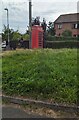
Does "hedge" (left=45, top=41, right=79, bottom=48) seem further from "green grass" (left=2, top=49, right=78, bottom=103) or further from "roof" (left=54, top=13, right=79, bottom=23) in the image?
"roof" (left=54, top=13, right=79, bottom=23)

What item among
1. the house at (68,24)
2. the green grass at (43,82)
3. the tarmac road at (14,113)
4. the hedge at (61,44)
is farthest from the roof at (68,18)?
the tarmac road at (14,113)

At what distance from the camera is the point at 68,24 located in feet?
169

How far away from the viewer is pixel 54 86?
5.04 meters

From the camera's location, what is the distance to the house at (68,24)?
1963 inches

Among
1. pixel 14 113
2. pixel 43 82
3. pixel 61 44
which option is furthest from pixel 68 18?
pixel 14 113

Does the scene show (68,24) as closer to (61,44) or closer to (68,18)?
(68,18)

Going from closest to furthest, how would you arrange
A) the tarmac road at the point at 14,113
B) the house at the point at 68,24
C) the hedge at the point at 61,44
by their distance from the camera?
the tarmac road at the point at 14,113, the hedge at the point at 61,44, the house at the point at 68,24

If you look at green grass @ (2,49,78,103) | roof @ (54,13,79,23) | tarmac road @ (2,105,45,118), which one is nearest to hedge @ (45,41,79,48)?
green grass @ (2,49,78,103)

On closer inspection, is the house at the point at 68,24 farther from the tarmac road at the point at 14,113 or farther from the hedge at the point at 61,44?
the tarmac road at the point at 14,113

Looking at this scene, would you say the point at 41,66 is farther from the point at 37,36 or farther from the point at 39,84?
the point at 37,36

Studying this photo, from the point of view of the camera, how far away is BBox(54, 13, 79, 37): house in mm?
49859

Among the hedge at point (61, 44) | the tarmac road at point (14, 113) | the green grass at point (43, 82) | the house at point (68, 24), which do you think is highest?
the house at point (68, 24)

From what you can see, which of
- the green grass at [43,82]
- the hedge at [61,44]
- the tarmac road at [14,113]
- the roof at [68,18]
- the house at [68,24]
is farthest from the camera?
the roof at [68,18]

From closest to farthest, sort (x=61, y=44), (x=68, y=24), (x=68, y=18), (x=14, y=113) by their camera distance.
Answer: (x=14, y=113)
(x=61, y=44)
(x=68, y=24)
(x=68, y=18)
